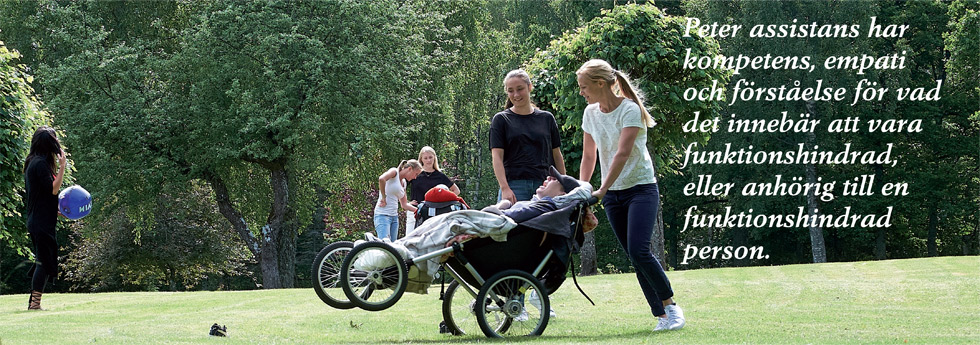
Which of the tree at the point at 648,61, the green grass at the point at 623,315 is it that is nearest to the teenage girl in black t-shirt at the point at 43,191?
the green grass at the point at 623,315

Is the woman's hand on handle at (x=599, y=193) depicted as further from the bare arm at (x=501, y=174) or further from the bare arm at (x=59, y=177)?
the bare arm at (x=59, y=177)

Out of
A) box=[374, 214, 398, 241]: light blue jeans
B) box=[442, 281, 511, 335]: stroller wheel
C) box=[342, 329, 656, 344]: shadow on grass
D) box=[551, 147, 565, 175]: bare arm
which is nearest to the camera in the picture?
box=[342, 329, 656, 344]: shadow on grass

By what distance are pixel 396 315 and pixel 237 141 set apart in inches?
710

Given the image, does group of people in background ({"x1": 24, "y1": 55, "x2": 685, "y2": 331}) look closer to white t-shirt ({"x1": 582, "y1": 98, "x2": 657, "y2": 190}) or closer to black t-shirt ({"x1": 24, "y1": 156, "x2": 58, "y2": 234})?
white t-shirt ({"x1": 582, "y1": 98, "x2": 657, "y2": 190})

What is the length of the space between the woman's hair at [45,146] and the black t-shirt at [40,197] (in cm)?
6

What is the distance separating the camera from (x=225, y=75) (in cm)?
2711

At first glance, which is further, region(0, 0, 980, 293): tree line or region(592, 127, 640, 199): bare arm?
region(0, 0, 980, 293): tree line

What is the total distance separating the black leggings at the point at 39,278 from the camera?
448 inches

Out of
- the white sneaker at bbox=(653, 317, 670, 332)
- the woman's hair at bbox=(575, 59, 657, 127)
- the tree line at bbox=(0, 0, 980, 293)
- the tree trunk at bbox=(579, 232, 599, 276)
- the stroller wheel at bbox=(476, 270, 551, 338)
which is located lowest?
Answer: the white sneaker at bbox=(653, 317, 670, 332)

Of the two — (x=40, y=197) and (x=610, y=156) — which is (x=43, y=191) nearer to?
(x=40, y=197)

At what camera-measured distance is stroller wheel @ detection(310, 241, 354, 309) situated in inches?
262

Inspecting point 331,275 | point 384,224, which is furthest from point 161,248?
point 331,275

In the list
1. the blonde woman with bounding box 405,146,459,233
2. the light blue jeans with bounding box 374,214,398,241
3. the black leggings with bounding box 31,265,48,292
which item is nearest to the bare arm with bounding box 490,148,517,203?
the blonde woman with bounding box 405,146,459,233

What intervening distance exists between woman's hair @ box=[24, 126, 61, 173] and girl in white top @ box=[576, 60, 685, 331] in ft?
21.1
